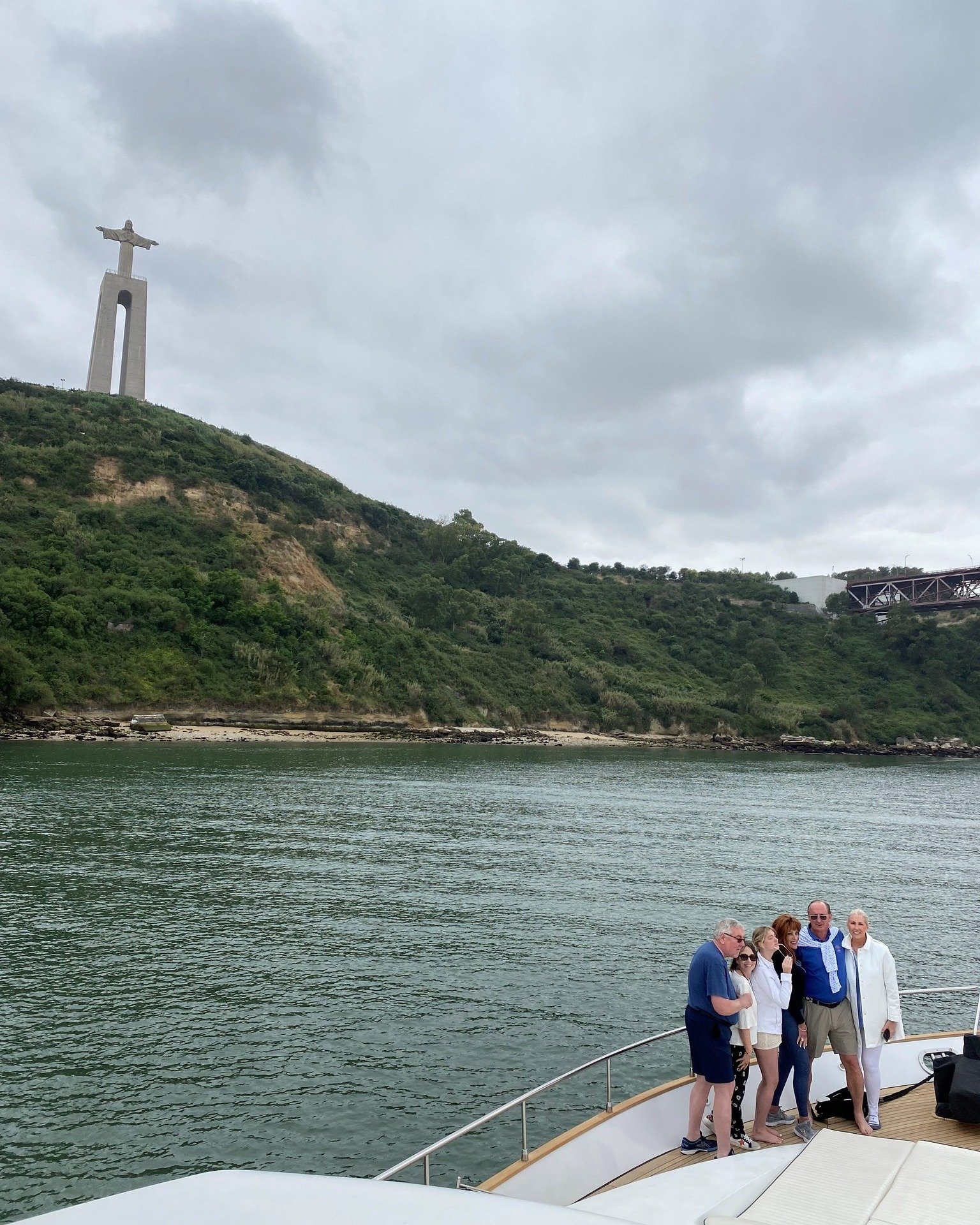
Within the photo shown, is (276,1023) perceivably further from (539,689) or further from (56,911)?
(539,689)

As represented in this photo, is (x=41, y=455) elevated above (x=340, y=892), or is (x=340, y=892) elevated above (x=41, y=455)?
(x=41, y=455)

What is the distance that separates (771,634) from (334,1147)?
124 m

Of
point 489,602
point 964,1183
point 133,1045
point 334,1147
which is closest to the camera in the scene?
point 964,1183

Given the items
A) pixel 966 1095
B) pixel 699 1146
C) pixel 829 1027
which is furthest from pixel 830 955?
pixel 699 1146

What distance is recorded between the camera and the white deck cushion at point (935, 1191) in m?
3.67

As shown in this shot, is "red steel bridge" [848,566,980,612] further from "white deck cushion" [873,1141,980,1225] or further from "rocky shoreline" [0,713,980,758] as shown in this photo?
"white deck cushion" [873,1141,980,1225]

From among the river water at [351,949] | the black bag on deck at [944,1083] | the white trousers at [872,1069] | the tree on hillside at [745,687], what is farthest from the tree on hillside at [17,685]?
the tree on hillside at [745,687]

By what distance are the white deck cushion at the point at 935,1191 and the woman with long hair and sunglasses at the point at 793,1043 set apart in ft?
10.6

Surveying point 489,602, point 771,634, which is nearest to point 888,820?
point 489,602

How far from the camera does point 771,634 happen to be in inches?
4929

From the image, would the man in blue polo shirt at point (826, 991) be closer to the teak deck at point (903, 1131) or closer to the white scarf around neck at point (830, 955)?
the white scarf around neck at point (830, 955)

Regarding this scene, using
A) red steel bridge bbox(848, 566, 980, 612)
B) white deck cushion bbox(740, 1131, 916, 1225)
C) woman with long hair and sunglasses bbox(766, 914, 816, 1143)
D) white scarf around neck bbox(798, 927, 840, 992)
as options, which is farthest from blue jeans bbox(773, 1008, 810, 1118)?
red steel bridge bbox(848, 566, 980, 612)

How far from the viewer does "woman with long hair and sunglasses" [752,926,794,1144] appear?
7219 mm

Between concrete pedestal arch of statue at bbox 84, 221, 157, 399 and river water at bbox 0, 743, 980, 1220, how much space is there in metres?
81.3
